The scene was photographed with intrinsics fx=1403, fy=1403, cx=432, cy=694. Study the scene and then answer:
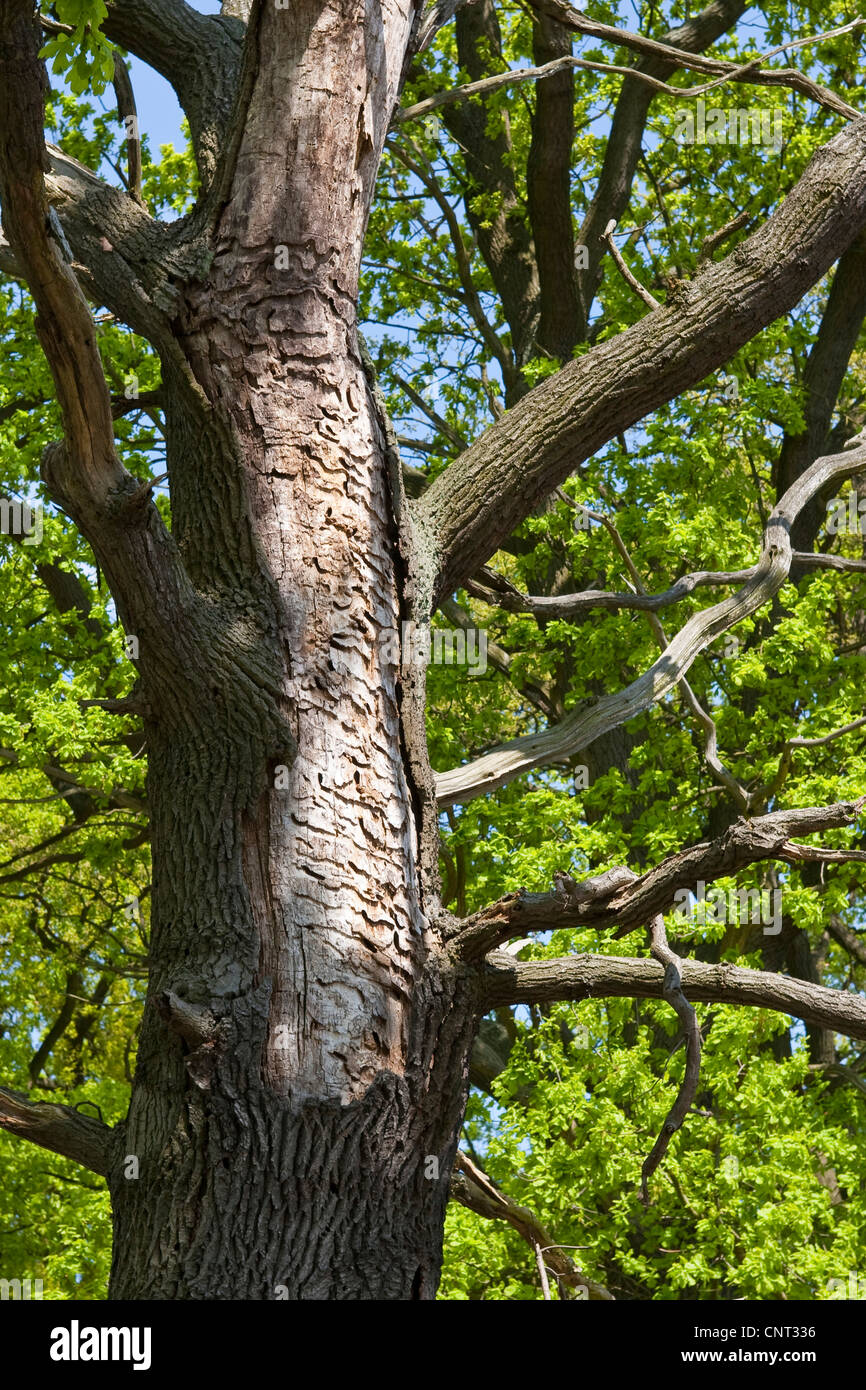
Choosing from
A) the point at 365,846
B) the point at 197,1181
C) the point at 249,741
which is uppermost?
the point at 249,741

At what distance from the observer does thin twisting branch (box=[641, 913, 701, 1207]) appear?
3.68 m

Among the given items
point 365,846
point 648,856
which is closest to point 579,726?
point 365,846

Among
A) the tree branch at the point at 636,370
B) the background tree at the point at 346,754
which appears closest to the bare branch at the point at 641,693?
the background tree at the point at 346,754

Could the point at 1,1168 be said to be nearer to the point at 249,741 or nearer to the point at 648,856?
the point at 648,856

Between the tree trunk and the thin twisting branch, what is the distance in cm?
55

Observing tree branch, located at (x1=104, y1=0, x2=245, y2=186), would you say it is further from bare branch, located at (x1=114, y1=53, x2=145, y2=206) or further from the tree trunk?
the tree trunk

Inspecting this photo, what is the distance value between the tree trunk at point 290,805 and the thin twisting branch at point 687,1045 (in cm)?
55

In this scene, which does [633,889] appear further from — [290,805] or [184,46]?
[184,46]

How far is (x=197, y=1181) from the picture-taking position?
10.9 ft

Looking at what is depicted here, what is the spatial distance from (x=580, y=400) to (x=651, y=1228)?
7191 millimetres

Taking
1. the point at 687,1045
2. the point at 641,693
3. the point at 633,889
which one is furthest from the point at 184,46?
the point at 687,1045

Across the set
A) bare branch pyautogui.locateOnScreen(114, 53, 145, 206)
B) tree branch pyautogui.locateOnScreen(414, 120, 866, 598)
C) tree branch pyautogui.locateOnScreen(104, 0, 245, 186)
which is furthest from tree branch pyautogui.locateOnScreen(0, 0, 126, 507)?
tree branch pyautogui.locateOnScreen(104, 0, 245, 186)

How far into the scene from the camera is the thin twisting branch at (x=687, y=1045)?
368cm

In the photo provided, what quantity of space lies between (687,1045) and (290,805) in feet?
4.51
